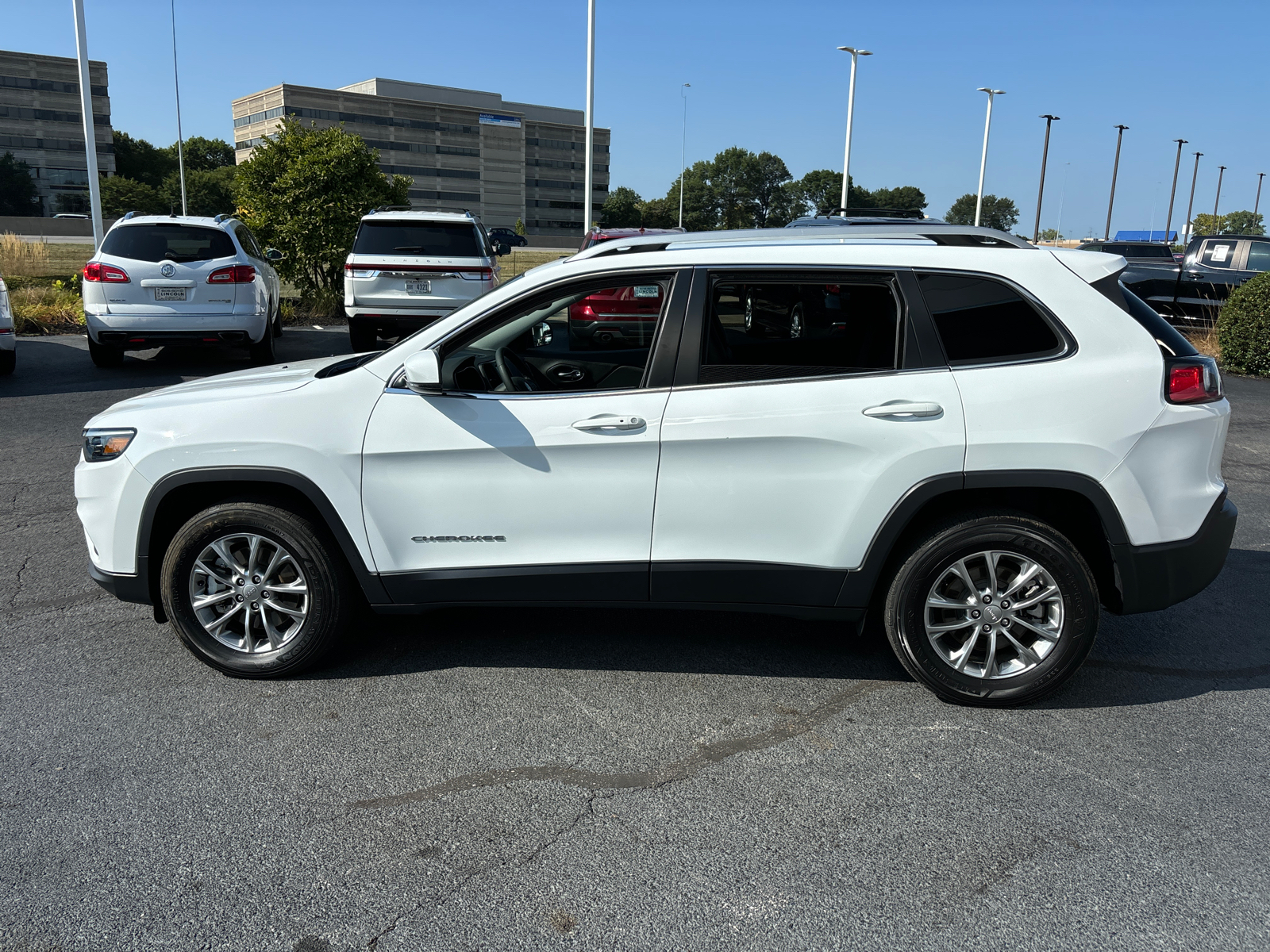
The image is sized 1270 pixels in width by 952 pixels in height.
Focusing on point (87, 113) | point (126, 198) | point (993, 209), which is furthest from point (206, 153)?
point (87, 113)

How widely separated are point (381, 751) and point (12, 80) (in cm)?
12340

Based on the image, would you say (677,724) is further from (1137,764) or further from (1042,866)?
(1137,764)

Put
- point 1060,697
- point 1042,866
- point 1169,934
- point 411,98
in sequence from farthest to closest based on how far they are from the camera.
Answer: point 411,98
point 1060,697
point 1042,866
point 1169,934

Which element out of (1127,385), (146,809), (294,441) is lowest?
(146,809)

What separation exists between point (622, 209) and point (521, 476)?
145779mm

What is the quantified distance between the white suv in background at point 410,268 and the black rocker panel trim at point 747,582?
9.76 m

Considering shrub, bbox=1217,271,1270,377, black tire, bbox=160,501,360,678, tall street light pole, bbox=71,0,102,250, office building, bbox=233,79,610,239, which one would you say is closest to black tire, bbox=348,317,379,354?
tall street light pole, bbox=71,0,102,250

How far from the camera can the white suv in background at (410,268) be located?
13.0 m

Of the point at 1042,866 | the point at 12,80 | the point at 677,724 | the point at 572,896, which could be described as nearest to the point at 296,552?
the point at 677,724

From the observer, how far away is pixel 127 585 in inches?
161

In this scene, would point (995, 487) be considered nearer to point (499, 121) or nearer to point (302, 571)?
point (302, 571)

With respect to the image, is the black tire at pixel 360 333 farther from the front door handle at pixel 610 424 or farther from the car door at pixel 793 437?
the car door at pixel 793 437

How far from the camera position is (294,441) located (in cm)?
391

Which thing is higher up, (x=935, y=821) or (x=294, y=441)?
(x=294, y=441)
